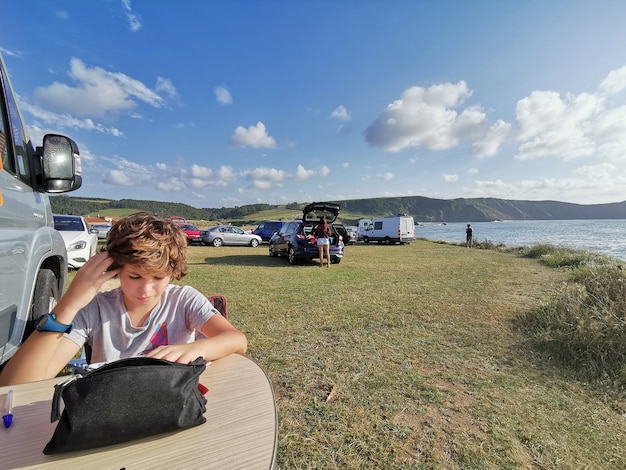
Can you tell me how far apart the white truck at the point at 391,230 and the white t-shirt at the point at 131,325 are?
77.6 feet

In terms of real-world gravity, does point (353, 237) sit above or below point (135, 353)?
below

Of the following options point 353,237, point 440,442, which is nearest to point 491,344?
point 440,442

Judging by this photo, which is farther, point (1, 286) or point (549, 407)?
point (549, 407)

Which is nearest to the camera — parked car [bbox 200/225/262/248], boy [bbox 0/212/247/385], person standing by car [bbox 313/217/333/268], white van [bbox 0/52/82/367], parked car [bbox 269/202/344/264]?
boy [bbox 0/212/247/385]

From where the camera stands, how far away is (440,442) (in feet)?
7.28

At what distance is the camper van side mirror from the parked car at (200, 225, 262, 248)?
17.4 meters

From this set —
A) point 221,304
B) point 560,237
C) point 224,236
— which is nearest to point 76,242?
point 221,304

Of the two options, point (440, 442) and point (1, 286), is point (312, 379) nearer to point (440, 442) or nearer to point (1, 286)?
point (440, 442)

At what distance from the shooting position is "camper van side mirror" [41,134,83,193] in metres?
2.10

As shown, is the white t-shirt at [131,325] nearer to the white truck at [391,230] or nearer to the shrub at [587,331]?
the shrub at [587,331]

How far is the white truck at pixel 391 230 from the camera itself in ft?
79.7

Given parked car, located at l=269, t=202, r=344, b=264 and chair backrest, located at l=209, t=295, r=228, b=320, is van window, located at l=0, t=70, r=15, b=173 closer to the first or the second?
chair backrest, located at l=209, t=295, r=228, b=320

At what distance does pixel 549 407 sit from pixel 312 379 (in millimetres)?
2037

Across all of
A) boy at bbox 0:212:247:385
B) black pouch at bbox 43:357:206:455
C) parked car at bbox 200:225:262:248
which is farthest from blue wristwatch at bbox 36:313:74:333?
parked car at bbox 200:225:262:248
